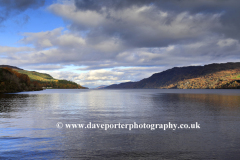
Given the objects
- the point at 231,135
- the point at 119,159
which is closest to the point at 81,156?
the point at 119,159

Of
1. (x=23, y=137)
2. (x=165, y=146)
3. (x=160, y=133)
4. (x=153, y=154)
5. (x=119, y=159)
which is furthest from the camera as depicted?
(x=160, y=133)

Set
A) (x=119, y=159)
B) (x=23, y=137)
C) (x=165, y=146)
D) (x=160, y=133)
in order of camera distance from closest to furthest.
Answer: (x=119, y=159) → (x=165, y=146) → (x=23, y=137) → (x=160, y=133)

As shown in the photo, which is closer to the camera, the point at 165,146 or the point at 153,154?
the point at 153,154

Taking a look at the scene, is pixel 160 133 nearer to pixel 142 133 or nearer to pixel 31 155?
pixel 142 133

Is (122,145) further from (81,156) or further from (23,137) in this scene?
(23,137)

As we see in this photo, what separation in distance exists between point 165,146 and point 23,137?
15.8m

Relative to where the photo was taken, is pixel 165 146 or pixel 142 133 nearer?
pixel 165 146

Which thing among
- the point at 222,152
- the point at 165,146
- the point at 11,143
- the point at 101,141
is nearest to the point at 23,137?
the point at 11,143

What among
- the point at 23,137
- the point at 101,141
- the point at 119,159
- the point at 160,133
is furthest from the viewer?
the point at 160,133

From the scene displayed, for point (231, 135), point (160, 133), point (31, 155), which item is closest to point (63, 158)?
point (31, 155)

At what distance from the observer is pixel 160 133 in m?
24.5

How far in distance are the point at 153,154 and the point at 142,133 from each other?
25.7 feet

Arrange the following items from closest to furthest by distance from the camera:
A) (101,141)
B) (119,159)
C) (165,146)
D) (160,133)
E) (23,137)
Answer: (119,159) → (165,146) → (101,141) → (23,137) → (160,133)

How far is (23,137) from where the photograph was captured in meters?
22.5
